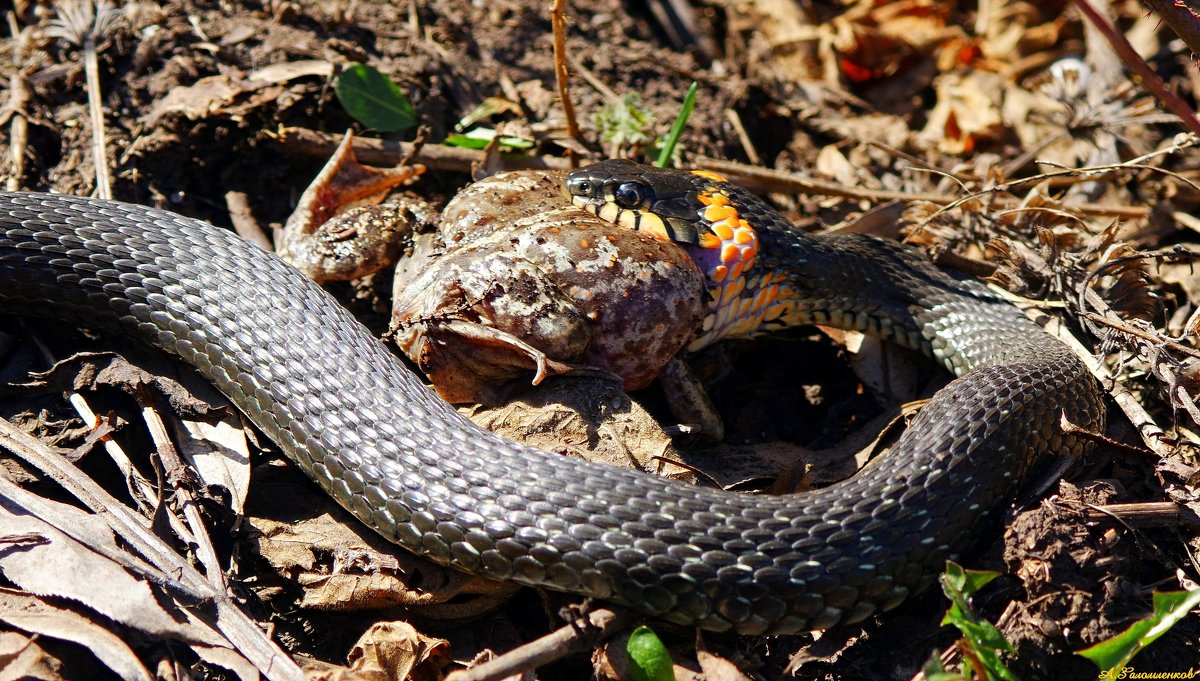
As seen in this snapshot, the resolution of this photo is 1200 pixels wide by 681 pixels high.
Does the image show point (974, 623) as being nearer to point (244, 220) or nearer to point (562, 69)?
point (562, 69)

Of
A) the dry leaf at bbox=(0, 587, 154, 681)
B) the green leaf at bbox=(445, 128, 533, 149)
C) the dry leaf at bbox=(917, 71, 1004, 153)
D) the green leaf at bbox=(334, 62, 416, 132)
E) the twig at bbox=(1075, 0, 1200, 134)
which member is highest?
the twig at bbox=(1075, 0, 1200, 134)

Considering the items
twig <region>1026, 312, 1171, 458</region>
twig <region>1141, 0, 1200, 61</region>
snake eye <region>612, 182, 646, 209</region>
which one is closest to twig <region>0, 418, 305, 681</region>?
snake eye <region>612, 182, 646, 209</region>

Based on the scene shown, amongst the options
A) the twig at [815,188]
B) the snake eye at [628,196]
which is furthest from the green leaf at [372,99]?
the twig at [815,188]

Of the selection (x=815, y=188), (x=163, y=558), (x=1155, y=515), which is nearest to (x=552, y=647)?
(x=163, y=558)

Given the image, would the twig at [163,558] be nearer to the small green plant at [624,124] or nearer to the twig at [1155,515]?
the twig at [1155,515]

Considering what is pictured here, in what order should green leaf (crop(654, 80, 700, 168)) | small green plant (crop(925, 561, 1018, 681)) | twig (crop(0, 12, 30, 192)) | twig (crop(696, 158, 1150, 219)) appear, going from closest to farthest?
small green plant (crop(925, 561, 1018, 681)), twig (crop(0, 12, 30, 192)), green leaf (crop(654, 80, 700, 168)), twig (crop(696, 158, 1150, 219))

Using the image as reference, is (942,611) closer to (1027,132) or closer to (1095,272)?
(1095,272)

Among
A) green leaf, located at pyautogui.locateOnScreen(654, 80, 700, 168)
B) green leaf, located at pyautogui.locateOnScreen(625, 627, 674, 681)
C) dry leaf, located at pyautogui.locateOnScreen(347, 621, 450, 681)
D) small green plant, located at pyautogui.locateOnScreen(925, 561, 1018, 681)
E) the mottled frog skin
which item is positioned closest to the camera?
small green plant, located at pyautogui.locateOnScreen(925, 561, 1018, 681)

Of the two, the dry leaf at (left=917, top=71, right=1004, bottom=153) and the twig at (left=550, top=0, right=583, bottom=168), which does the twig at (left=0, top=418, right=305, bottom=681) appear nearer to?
the twig at (left=550, top=0, right=583, bottom=168)
